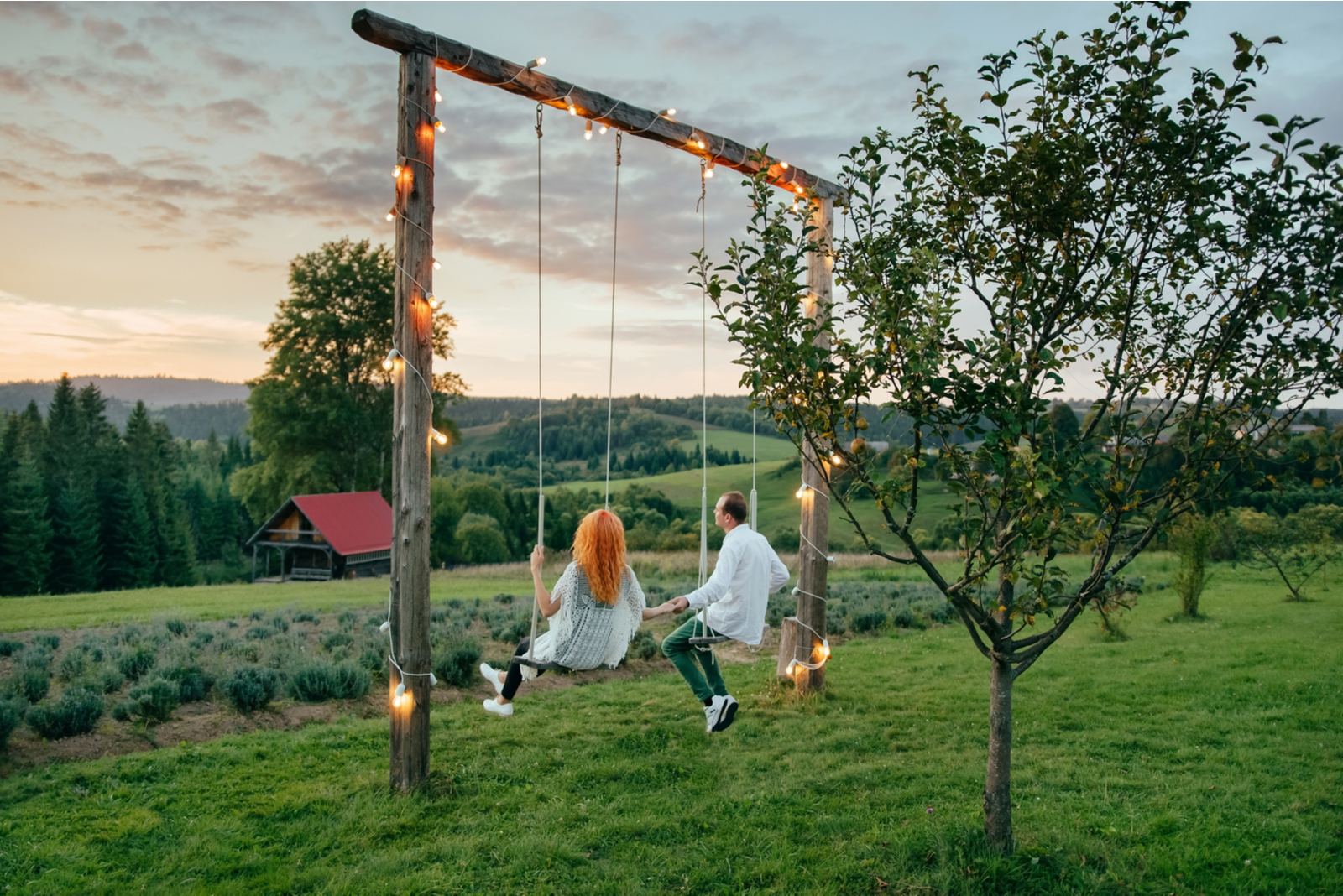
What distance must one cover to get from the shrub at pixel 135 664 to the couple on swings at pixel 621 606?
5022 mm

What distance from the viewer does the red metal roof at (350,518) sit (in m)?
28.0

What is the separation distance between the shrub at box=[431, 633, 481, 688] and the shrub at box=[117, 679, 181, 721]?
280 centimetres

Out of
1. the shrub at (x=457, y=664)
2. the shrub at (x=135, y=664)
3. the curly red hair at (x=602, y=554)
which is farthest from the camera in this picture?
the shrub at (x=457, y=664)

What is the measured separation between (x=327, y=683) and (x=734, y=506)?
5367 millimetres

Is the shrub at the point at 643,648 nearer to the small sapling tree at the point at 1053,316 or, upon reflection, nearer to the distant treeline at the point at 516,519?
the small sapling tree at the point at 1053,316

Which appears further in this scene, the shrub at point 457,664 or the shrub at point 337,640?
the shrub at point 337,640

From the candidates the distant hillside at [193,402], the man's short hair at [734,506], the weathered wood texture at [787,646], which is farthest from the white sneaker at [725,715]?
the distant hillside at [193,402]

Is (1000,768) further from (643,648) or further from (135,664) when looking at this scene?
(135,664)

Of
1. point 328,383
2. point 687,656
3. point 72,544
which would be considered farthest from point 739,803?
point 72,544

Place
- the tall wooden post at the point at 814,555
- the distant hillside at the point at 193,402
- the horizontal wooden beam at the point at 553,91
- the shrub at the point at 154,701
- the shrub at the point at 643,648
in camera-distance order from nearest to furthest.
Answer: the horizontal wooden beam at the point at 553,91 → the shrub at the point at 154,701 → the tall wooden post at the point at 814,555 → the shrub at the point at 643,648 → the distant hillside at the point at 193,402

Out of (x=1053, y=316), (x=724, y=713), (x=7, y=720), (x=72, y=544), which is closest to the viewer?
(x=1053, y=316)

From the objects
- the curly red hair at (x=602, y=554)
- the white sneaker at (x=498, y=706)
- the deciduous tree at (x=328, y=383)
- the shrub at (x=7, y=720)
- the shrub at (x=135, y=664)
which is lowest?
the shrub at (x=135, y=664)

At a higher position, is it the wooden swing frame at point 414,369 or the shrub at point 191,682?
the wooden swing frame at point 414,369

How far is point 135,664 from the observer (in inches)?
345
